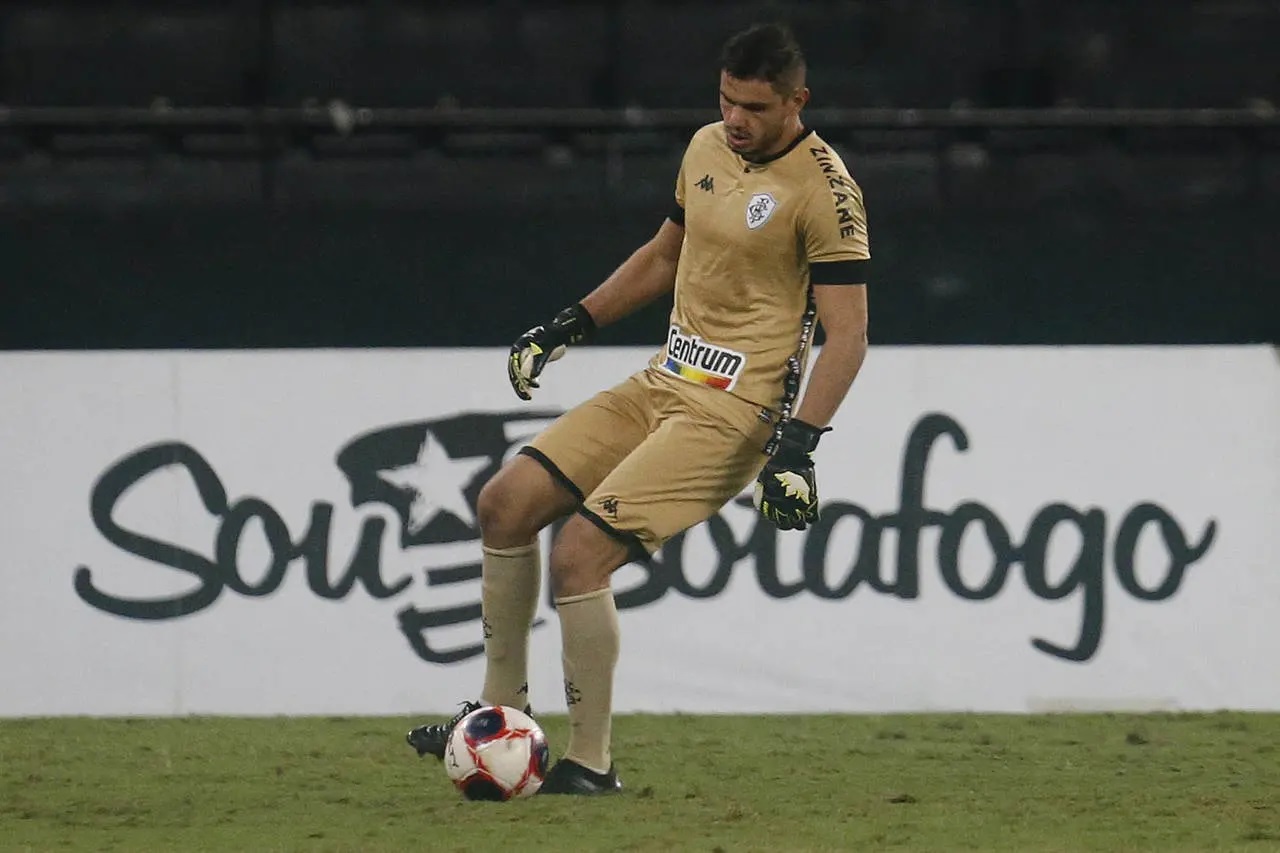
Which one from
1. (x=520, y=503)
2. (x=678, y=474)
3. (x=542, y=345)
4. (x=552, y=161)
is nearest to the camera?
(x=678, y=474)

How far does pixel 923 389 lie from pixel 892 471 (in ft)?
1.04

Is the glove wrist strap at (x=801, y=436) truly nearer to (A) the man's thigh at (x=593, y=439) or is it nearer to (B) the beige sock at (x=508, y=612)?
(A) the man's thigh at (x=593, y=439)

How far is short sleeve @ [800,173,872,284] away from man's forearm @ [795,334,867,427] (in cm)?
15

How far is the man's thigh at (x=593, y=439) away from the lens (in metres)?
4.99

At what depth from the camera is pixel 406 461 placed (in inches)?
283

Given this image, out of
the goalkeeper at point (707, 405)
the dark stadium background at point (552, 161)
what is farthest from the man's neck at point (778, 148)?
the dark stadium background at point (552, 161)

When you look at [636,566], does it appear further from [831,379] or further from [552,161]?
[552,161]

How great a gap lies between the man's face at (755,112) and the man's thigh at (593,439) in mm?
702

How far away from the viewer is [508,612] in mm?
5082

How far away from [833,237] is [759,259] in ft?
0.66

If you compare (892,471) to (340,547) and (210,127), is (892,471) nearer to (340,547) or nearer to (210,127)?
(340,547)

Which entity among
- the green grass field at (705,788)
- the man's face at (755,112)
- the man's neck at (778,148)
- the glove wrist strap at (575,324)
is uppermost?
the man's face at (755,112)

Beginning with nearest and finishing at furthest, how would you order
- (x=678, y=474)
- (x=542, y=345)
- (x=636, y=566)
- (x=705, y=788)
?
(x=678, y=474), (x=542, y=345), (x=705, y=788), (x=636, y=566)

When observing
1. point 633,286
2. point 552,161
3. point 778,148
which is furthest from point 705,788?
point 552,161
